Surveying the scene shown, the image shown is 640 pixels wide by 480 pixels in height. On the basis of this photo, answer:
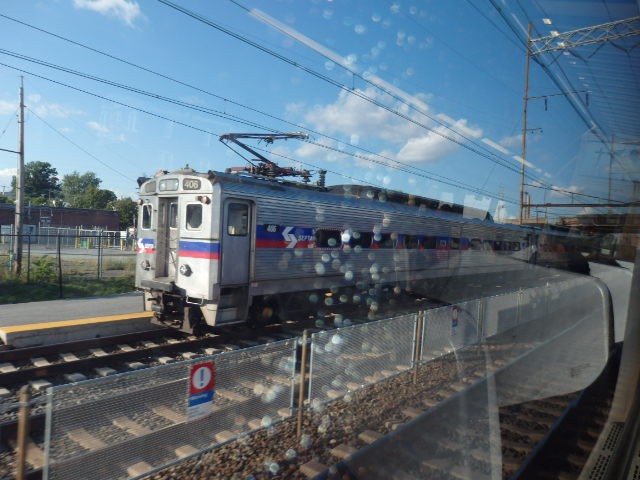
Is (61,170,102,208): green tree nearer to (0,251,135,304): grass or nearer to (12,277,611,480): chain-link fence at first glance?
(0,251,135,304): grass

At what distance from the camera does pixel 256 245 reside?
8.63 meters

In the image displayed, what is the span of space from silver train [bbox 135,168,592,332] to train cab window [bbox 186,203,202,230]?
0.02 metres

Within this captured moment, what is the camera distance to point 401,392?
6.11m

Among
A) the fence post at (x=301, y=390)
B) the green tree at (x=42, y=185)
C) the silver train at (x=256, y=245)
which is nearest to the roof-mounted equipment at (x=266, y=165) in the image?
the silver train at (x=256, y=245)

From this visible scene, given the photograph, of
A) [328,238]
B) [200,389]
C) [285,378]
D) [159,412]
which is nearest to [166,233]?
[328,238]

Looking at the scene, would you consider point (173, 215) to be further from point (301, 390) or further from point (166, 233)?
point (301, 390)

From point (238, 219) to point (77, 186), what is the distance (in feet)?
132

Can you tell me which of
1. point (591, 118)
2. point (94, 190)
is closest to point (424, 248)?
point (591, 118)

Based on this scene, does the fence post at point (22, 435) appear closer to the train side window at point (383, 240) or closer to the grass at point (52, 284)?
the train side window at point (383, 240)

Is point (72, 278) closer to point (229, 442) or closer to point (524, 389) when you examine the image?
point (229, 442)

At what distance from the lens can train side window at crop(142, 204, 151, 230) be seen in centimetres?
962

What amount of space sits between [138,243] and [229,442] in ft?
20.7

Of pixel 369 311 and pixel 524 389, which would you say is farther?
pixel 369 311

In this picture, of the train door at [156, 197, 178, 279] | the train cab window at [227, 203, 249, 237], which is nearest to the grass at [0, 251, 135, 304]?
the train door at [156, 197, 178, 279]
